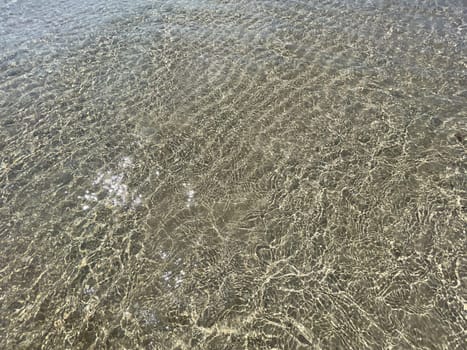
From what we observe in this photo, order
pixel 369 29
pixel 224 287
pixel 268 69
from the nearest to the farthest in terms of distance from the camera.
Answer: pixel 224 287
pixel 268 69
pixel 369 29

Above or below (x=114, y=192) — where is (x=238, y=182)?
below

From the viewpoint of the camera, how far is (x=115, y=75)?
7250 millimetres

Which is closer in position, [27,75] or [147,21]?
[27,75]

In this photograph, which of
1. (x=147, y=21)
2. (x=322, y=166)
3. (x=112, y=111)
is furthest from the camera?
(x=147, y=21)

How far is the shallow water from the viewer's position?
3834mm

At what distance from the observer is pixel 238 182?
5.21 meters

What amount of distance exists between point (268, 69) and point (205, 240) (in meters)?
4.27

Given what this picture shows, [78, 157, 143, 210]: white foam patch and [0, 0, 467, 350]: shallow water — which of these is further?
[78, 157, 143, 210]: white foam patch

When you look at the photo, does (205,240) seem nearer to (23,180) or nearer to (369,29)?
(23,180)

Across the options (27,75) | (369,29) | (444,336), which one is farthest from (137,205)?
(369,29)

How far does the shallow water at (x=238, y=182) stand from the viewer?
3.83m

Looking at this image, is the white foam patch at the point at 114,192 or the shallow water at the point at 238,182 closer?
the shallow water at the point at 238,182

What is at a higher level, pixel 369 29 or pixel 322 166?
pixel 369 29

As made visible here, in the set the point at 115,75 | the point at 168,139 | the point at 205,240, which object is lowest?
the point at 205,240
